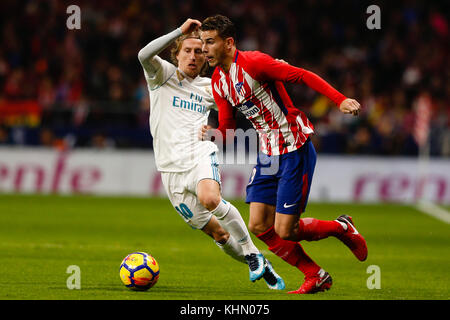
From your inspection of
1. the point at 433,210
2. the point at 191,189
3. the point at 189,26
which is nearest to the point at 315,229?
the point at 191,189

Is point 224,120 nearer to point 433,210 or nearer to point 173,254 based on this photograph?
point 173,254

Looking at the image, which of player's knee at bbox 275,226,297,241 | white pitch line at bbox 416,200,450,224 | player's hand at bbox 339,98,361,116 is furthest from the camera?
white pitch line at bbox 416,200,450,224

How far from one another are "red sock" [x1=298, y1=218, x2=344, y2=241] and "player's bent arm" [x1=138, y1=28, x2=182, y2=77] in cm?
191

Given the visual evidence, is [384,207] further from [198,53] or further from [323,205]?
[198,53]

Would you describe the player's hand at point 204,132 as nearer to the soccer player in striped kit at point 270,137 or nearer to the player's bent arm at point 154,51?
the soccer player in striped kit at point 270,137

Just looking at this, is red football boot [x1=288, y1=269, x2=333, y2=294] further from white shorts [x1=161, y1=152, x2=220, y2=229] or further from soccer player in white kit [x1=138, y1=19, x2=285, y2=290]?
white shorts [x1=161, y1=152, x2=220, y2=229]

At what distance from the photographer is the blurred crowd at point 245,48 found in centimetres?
1806

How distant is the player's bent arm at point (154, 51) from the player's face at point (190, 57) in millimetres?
304

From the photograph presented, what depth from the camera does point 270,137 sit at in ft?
22.0

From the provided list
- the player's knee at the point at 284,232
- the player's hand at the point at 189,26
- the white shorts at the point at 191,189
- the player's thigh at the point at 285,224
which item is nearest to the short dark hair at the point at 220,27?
the player's hand at the point at 189,26

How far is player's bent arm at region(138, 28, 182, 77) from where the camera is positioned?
6.88 meters

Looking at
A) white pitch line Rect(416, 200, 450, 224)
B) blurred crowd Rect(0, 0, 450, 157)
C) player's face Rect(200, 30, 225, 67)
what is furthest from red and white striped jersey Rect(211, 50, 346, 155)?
blurred crowd Rect(0, 0, 450, 157)

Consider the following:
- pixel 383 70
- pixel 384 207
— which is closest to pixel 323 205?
pixel 384 207

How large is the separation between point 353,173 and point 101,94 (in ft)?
20.5
